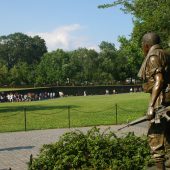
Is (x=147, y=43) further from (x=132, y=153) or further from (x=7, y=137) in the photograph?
(x=7, y=137)

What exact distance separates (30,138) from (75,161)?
Result: 1023 centimetres

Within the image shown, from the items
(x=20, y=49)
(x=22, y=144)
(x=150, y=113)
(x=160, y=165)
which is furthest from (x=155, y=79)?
(x=20, y=49)

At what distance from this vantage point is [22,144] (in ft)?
58.5

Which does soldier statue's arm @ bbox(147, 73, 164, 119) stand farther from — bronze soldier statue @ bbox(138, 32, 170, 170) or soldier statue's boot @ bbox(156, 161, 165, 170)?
soldier statue's boot @ bbox(156, 161, 165, 170)

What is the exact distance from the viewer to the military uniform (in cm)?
713

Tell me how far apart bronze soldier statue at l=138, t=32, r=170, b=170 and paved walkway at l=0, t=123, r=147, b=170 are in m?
5.91

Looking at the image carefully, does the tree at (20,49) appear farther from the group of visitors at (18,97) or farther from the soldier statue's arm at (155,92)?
the soldier statue's arm at (155,92)

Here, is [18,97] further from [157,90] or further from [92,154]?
[157,90]

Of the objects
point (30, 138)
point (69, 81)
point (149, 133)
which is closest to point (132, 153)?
point (149, 133)

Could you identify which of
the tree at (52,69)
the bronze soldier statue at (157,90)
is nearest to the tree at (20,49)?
the tree at (52,69)

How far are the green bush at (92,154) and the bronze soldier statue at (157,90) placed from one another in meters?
2.05

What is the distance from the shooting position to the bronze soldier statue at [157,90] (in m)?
7.05

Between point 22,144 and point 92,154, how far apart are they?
845cm

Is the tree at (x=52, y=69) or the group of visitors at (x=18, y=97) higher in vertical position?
the tree at (x=52, y=69)
